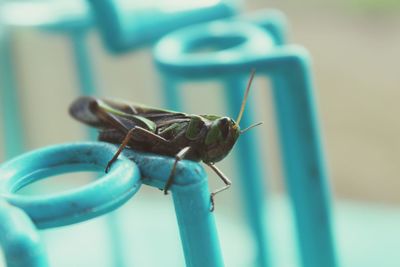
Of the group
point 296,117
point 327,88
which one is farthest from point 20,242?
point 327,88

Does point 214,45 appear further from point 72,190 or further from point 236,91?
point 72,190

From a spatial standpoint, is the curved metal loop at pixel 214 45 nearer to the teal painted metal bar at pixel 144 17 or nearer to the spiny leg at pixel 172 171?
the teal painted metal bar at pixel 144 17

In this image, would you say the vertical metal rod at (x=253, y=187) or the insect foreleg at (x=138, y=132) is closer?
the insect foreleg at (x=138, y=132)

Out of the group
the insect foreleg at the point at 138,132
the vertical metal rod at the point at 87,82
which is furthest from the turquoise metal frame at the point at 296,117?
the vertical metal rod at the point at 87,82

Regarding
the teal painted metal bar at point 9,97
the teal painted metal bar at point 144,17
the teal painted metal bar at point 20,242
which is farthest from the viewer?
the teal painted metal bar at point 9,97

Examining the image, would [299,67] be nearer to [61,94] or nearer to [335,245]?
[335,245]

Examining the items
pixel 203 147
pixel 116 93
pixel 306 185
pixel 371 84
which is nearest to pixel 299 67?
pixel 306 185

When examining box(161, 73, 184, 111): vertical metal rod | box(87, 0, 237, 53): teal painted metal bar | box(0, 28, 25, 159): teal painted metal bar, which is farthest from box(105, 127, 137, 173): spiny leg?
box(0, 28, 25, 159): teal painted metal bar
